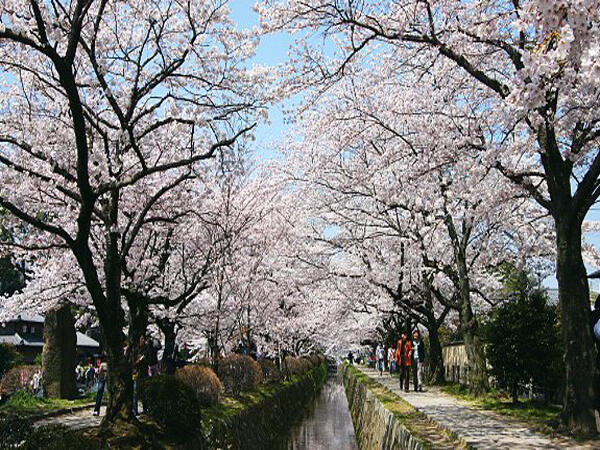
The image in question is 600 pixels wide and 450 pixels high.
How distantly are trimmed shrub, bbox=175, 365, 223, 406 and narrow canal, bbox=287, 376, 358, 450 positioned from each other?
5400 mm

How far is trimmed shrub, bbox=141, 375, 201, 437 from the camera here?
9.02 meters

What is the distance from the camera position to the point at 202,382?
42.4ft

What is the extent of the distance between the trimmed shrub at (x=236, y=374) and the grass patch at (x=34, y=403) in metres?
3.78

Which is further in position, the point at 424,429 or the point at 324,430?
the point at 324,430

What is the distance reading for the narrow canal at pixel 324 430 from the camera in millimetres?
18328

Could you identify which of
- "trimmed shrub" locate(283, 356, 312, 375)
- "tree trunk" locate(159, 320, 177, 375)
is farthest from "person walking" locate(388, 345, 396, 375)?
"tree trunk" locate(159, 320, 177, 375)

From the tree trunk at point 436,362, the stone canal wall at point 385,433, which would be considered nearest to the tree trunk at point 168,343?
the stone canal wall at point 385,433

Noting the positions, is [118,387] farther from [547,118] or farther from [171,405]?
[547,118]

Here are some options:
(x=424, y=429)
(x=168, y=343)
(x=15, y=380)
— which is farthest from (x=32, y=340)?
(x=424, y=429)

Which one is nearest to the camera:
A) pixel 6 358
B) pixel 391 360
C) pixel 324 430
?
pixel 324 430

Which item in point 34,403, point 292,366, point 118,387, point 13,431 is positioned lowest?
point 34,403

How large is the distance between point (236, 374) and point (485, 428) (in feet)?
30.0

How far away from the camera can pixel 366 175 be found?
15.6 metres

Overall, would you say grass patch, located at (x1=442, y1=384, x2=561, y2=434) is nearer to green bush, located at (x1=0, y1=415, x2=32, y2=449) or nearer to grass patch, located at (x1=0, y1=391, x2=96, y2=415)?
green bush, located at (x1=0, y1=415, x2=32, y2=449)
